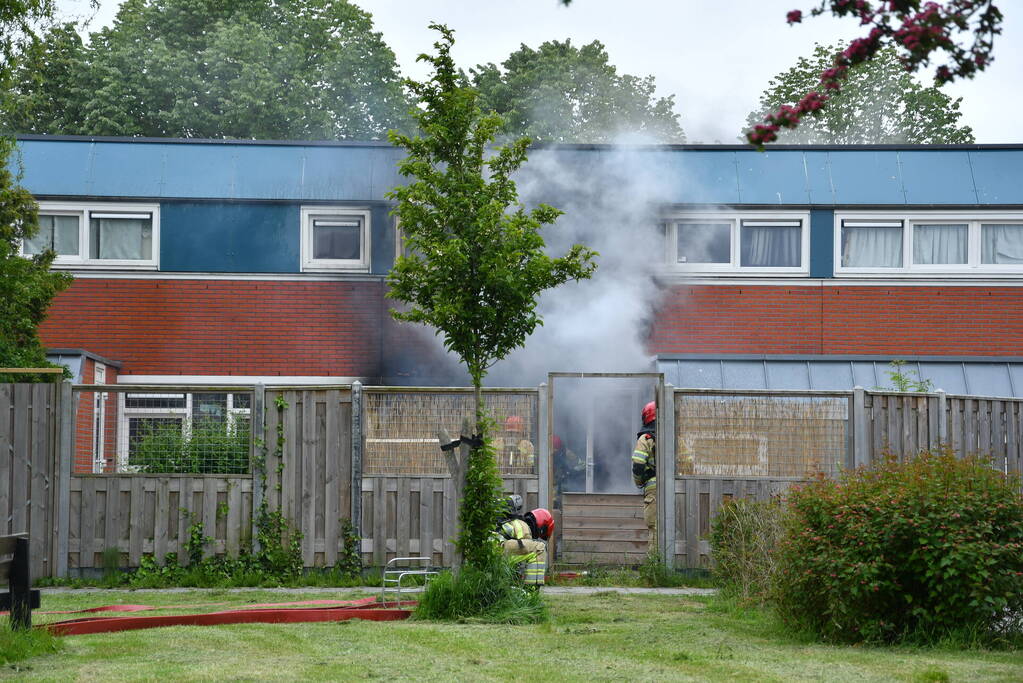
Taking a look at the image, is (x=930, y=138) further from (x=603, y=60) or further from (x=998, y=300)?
(x=998, y=300)

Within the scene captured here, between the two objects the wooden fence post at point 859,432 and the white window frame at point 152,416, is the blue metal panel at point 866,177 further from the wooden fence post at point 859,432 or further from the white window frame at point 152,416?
the white window frame at point 152,416

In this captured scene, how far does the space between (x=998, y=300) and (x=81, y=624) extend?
Result: 15360mm

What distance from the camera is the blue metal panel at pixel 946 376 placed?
18875mm

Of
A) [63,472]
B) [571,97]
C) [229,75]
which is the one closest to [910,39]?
[63,472]

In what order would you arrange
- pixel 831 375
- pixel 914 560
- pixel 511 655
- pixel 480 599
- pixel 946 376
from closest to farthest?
pixel 511 655 < pixel 914 560 < pixel 480 599 < pixel 831 375 < pixel 946 376

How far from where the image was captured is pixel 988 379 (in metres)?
18.9

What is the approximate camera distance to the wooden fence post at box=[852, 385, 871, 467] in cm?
1387

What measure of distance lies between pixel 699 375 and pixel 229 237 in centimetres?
745

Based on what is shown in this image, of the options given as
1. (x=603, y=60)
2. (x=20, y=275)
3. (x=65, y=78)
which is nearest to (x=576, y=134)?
(x=603, y=60)

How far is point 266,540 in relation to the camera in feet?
44.8

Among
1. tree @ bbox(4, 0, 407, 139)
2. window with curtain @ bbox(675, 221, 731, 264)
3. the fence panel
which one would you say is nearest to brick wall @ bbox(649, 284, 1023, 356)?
window with curtain @ bbox(675, 221, 731, 264)

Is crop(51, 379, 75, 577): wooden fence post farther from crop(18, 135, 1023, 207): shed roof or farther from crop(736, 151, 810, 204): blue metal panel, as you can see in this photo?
crop(736, 151, 810, 204): blue metal panel

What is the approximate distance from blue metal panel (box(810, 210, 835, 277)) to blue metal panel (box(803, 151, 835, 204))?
0.24m

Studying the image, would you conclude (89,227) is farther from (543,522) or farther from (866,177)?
(866,177)
